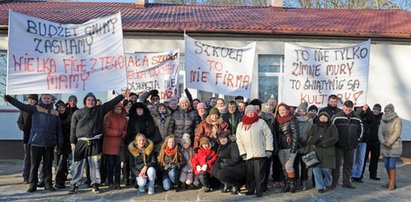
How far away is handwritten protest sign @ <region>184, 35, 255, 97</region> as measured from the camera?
8.15 meters

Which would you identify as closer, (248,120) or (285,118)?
(248,120)

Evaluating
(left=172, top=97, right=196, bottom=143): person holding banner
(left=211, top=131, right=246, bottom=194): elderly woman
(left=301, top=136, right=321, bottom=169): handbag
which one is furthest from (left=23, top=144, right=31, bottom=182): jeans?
(left=301, top=136, right=321, bottom=169): handbag

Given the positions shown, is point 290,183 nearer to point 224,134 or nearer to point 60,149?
point 224,134

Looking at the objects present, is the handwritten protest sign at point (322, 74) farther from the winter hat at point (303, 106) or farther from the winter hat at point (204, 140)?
the winter hat at point (204, 140)

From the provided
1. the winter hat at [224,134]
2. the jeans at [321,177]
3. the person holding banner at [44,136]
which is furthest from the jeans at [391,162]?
the person holding banner at [44,136]

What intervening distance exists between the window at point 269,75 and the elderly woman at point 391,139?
15.5 ft

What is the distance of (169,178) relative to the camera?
7496 millimetres

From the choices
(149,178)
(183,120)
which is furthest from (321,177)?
(149,178)

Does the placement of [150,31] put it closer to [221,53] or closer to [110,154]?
[221,53]

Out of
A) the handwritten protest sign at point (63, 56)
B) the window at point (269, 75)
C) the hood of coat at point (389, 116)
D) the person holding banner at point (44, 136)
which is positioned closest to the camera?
the handwritten protest sign at point (63, 56)

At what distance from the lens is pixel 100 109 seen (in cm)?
714

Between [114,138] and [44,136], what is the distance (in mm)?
1249

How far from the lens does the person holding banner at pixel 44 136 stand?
710cm

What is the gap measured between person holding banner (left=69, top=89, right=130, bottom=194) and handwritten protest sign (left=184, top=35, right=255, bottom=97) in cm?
179
